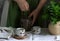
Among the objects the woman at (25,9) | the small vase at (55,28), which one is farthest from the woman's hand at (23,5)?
the small vase at (55,28)

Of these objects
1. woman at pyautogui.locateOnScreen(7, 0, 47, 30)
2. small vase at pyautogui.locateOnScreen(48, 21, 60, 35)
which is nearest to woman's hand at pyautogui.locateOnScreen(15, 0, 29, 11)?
woman at pyautogui.locateOnScreen(7, 0, 47, 30)

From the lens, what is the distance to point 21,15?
1535 millimetres

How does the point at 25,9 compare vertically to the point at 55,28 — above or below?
above

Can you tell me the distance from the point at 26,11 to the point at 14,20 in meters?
0.13

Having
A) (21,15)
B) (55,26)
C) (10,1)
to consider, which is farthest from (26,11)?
(55,26)

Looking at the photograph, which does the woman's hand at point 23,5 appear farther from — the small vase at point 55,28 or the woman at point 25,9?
the small vase at point 55,28

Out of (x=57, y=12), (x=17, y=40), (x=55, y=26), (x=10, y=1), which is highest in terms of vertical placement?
(x=10, y=1)

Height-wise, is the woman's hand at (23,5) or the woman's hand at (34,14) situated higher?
the woman's hand at (23,5)

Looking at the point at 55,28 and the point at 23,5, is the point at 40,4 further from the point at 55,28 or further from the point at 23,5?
the point at 55,28

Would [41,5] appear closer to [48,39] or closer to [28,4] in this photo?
[28,4]

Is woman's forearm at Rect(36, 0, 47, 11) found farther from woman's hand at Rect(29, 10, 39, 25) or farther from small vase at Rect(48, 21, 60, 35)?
small vase at Rect(48, 21, 60, 35)

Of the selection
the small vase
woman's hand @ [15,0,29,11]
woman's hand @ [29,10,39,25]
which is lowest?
the small vase

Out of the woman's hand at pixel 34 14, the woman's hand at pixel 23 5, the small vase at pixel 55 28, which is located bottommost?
the small vase at pixel 55 28

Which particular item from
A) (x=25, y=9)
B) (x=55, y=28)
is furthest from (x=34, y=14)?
(x=55, y=28)
